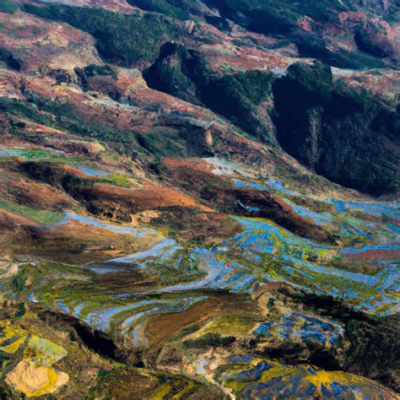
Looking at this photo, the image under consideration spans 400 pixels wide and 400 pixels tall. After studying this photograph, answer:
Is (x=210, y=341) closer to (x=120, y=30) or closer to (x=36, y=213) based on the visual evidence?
(x=36, y=213)

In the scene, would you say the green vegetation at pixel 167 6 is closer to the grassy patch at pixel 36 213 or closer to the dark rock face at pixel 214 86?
the dark rock face at pixel 214 86

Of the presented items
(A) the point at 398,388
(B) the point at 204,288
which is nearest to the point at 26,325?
(B) the point at 204,288

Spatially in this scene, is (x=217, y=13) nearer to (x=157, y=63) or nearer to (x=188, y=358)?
(x=157, y=63)

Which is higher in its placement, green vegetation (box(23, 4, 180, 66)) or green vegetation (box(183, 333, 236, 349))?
green vegetation (box(23, 4, 180, 66))

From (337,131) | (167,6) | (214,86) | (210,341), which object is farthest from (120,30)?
(210,341)

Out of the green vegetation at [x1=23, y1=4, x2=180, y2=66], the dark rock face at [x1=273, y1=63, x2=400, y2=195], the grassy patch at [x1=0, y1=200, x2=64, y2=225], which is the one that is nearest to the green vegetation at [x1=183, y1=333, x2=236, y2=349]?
the grassy patch at [x1=0, y1=200, x2=64, y2=225]

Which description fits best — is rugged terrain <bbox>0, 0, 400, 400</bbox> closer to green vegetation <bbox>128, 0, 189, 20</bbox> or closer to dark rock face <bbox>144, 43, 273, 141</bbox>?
dark rock face <bbox>144, 43, 273, 141</bbox>

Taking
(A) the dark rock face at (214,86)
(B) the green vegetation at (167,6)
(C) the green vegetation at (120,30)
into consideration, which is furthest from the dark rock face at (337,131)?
(B) the green vegetation at (167,6)
